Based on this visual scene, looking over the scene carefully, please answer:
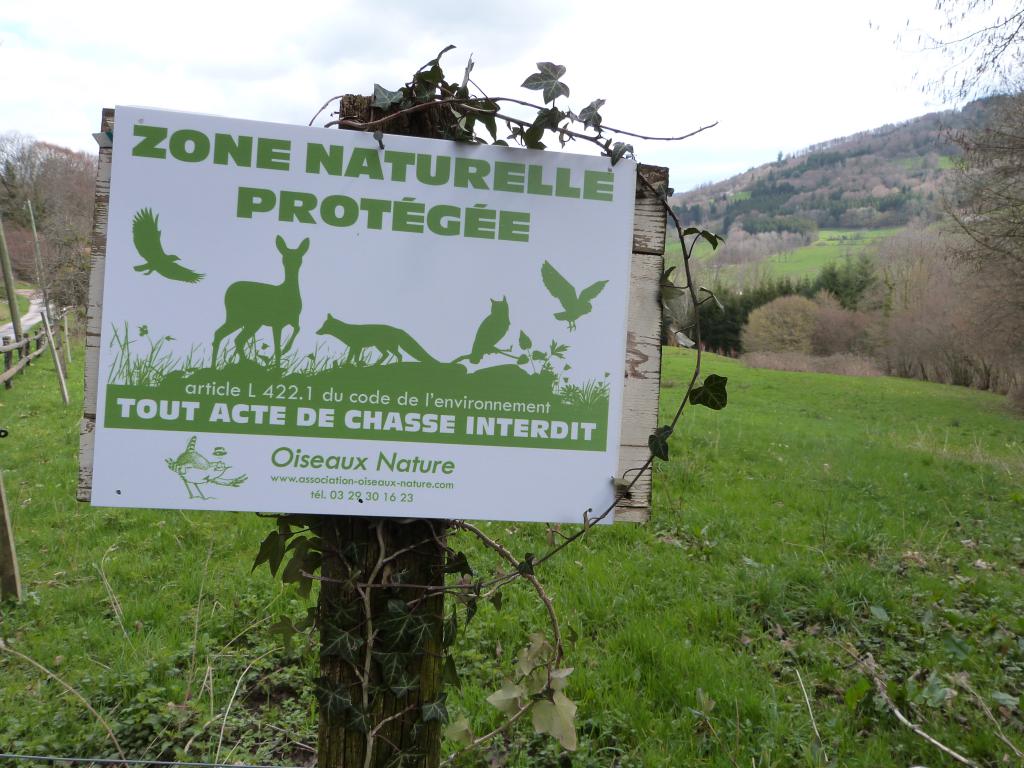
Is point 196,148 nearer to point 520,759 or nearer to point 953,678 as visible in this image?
point 520,759

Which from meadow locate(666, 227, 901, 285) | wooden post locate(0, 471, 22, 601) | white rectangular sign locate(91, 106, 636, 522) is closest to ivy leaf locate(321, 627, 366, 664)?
white rectangular sign locate(91, 106, 636, 522)

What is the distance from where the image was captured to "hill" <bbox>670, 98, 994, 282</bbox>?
94812mm

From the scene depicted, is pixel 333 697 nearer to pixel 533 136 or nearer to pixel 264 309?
pixel 264 309

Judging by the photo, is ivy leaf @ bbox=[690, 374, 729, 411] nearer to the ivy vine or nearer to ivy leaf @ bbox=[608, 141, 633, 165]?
the ivy vine

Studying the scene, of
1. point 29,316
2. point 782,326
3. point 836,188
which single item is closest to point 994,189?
point 782,326

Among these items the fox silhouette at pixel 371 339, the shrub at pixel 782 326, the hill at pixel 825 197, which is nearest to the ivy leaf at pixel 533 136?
the fox silhouette at pixel 371 339

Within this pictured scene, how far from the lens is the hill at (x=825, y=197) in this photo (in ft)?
311

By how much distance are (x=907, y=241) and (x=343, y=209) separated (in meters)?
59.5

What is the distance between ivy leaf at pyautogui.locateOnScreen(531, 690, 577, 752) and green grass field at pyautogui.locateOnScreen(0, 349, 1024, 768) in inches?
8.6

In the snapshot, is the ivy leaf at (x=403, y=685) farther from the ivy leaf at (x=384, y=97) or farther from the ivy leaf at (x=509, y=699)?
the ivy leaf at (x=384, y=97)

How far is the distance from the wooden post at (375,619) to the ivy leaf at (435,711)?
22 millimetres

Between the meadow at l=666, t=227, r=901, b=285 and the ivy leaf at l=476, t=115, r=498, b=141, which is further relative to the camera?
the meadow at l=666, t=227, r=901, b=285

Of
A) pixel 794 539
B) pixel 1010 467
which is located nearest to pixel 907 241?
pixel 1010 467

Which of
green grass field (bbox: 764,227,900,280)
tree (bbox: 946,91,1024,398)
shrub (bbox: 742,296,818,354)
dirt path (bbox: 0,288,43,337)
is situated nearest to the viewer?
tree (bbox: 946,91,1024,398)
